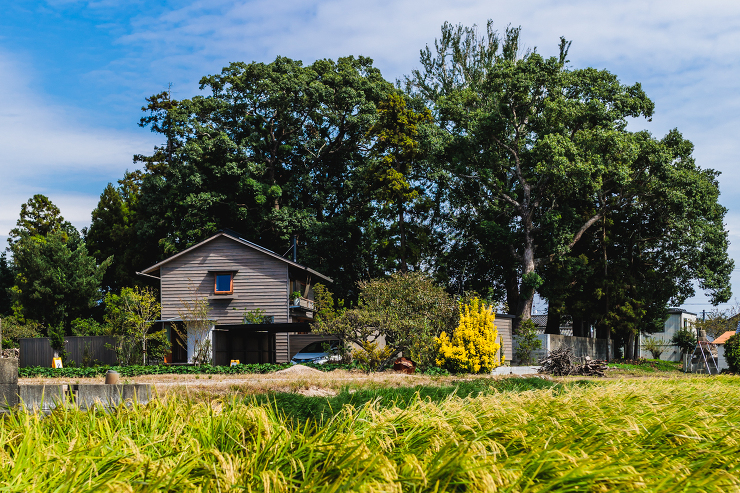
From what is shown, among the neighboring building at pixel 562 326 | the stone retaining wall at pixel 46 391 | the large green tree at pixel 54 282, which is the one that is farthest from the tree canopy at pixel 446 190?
the stone retaining wall at pixel 46 391

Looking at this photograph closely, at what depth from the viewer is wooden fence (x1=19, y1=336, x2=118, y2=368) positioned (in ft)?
Answer: 101

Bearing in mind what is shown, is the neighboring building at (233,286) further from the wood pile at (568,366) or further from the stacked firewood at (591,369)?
the stacked firewood at (591,369)

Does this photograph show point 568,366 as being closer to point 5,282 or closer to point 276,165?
point 276,165

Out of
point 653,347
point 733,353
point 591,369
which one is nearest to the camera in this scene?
point 591,369

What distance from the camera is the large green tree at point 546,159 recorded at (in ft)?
101

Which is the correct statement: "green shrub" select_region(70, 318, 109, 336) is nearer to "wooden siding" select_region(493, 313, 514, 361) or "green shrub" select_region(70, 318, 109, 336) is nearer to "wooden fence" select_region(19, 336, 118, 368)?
"wooden fence" select_region(19, 336, 118, 368)

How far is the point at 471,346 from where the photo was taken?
1817cm

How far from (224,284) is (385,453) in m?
29.5

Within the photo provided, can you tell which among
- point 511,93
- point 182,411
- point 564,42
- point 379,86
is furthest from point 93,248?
point 182,411

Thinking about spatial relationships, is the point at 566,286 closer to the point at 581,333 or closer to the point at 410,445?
the point at 581,333

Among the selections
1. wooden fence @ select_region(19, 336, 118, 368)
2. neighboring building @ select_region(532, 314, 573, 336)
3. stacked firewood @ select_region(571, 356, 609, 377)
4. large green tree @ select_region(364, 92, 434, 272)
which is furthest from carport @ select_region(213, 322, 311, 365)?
neighboring building @ select_region(532, 314, 573, 336)

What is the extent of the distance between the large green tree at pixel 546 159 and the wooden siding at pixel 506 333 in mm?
2867

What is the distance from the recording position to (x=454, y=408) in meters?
5.95

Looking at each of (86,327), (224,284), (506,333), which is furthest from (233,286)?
(506,333)
